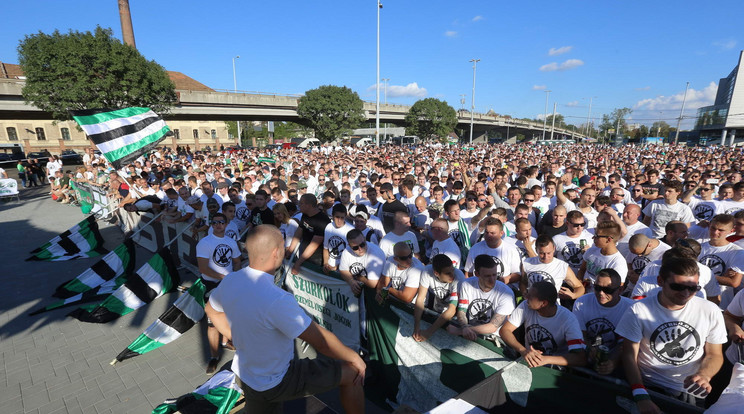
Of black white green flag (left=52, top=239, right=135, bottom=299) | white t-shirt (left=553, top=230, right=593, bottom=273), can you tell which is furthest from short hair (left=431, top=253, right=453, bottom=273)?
black white green flag (left=52, top=239, right=135, bottom=299)

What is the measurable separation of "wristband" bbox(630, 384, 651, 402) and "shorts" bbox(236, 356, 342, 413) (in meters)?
1.96

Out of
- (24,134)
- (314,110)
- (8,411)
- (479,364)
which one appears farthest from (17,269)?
(24,134)

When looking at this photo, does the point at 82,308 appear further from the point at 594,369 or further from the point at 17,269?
the point at 594,369

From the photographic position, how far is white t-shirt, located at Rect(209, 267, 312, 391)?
2184 millimetres

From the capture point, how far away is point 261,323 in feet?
7.29

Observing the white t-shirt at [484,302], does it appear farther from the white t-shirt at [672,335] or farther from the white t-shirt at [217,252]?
the white t-shirt at [217,252]

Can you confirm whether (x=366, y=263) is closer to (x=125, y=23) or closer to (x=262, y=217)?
(x=262, y=217)

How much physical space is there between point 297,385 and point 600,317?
2.69 m

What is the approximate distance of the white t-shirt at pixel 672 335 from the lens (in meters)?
2.63

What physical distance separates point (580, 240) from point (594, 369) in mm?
2540

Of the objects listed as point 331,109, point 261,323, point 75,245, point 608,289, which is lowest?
point 75,245

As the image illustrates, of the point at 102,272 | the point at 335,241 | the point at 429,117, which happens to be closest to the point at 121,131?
the point at 102,272

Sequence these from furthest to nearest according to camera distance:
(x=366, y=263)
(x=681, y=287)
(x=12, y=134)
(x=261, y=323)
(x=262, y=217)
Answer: (x=12, y=134) → (x=262, y=217) → (x=366, y=263) → (x=681, y=287) → (x=261, y=323)

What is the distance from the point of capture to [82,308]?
19.6ft
